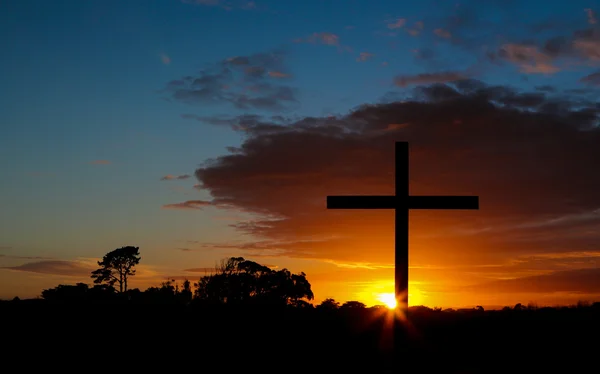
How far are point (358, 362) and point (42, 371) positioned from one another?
719cm

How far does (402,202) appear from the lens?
16.4 m

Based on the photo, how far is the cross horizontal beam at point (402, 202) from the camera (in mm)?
16406

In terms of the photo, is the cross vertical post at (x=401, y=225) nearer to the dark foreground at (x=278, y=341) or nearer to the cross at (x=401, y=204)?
the cross at (x=401, y=204)

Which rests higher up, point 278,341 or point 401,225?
point 401,225

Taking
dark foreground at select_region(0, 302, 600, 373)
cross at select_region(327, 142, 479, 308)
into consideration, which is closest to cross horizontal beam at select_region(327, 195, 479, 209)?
cross at select_region(327, 142, 479, 308)

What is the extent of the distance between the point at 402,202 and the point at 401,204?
0.18 feet

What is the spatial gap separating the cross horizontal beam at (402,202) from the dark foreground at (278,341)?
2.84m

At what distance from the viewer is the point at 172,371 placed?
15469mm

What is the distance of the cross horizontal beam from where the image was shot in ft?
53.8

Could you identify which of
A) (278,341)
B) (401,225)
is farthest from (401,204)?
(278,341)

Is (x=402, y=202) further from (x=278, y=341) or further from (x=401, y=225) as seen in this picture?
(x=278, y=341)

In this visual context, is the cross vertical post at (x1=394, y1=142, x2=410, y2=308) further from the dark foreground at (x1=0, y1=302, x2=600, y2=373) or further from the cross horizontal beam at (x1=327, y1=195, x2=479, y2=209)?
the dark foreground at (x1=0, y1=302, x2=600, y2=373)

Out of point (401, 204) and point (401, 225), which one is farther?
point (401, 204)

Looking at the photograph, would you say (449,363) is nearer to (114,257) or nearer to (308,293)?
(308,293)
